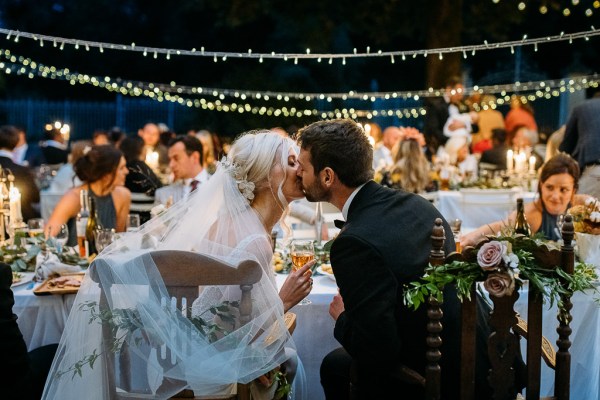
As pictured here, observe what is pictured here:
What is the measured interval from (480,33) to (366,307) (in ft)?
46.1

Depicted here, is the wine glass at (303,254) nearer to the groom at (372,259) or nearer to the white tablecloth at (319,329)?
the white tablecloth at (319,329)

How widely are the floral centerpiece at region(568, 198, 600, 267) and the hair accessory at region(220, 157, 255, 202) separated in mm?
1621

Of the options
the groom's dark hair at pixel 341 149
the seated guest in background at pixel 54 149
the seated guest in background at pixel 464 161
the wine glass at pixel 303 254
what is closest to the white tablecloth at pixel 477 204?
the seated guest in background at pixel 464 161

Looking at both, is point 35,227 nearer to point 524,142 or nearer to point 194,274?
point 194,274

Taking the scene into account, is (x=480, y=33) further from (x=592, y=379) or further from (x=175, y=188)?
(x=592, y=379)

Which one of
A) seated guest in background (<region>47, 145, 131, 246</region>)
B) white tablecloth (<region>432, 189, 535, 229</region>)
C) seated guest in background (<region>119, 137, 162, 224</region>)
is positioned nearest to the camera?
seated guest in background (<region>47, 145, 131, 246</region>)

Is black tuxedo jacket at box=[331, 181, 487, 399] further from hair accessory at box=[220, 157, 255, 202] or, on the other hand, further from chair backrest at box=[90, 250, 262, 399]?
hair accessory at box=[220, 157, 255, 202]

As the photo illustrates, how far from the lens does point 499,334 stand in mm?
2203

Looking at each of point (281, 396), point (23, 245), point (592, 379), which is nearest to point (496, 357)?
point (281, 396)

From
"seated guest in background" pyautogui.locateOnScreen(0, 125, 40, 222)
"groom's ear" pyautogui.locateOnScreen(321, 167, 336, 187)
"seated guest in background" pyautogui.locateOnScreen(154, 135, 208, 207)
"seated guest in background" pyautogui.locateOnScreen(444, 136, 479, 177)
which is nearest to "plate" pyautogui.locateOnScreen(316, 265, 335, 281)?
"groom's ear" pyautogui.locateOnScreen(321, 167, 336, 187)

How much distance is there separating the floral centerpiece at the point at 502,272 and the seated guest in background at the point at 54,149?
7.75 metres

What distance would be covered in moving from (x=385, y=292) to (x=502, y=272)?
386 mm

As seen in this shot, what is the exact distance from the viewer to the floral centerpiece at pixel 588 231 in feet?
11.5

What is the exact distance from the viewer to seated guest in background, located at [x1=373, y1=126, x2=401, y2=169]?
773cm
